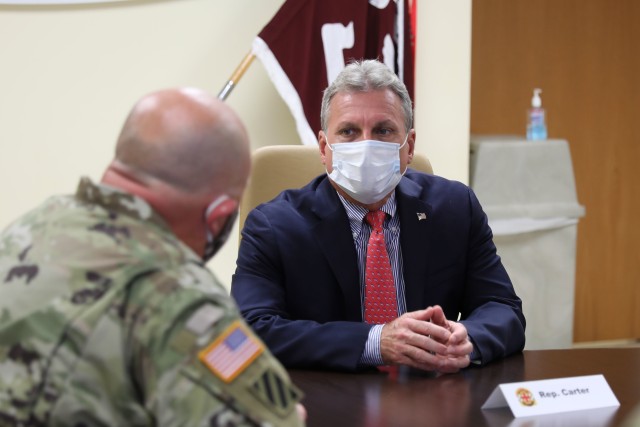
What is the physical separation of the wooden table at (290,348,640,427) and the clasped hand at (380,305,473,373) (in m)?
0.03

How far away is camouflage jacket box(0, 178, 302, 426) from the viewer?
86 centimetres

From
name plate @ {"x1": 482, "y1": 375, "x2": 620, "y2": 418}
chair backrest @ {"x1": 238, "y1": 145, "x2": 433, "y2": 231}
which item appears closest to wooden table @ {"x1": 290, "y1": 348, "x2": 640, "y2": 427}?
name plate @ {"x1": 482, "y1": 375, "x2": 620, "y2": 418}

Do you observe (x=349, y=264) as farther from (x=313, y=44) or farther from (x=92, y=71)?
(x=92, y=71)

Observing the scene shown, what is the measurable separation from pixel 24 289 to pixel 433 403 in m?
0.78

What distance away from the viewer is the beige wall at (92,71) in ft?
11.7

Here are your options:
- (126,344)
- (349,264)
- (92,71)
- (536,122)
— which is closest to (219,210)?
(126,344)

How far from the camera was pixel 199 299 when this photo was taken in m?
0.90

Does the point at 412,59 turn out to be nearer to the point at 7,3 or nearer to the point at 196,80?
the point at 196,80

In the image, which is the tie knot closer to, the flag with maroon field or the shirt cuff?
the shirt cuff

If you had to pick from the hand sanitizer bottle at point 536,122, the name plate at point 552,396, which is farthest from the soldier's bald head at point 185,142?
the hand sanitizer bottle at point 536,122

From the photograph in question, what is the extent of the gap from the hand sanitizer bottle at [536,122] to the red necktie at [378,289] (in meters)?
2.22

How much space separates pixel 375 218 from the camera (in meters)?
2.16

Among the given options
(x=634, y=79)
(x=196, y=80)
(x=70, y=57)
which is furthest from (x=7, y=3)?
(x=634, y=79)

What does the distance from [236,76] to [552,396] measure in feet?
7.19
